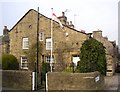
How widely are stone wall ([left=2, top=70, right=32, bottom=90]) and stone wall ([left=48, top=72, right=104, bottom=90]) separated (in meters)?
1.65

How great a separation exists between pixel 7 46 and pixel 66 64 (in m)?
11.7

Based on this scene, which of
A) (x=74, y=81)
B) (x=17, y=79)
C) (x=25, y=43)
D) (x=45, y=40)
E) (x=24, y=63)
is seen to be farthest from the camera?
(x=25, y=43)

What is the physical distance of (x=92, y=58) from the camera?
22391 mm

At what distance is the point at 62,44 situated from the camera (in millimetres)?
32188

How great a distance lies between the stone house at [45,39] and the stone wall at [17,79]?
1115cm

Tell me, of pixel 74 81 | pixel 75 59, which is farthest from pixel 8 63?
pixel 74 81

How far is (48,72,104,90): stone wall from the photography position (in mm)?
18891

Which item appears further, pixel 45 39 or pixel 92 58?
pixel 45 39

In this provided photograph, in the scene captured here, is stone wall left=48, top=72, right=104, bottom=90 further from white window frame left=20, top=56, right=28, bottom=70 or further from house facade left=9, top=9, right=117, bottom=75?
white window frame left=20, top=56, right=28, bottom=70

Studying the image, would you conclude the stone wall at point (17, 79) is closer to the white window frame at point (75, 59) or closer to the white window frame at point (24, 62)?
the white window frame at point (75, 59)

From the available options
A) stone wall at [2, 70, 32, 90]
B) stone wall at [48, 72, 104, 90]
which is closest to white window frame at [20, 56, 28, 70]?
stone wall at [2, 70, 32, 90]

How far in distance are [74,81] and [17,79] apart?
4.43 m

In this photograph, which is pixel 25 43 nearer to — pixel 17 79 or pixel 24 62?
pixel 24 62

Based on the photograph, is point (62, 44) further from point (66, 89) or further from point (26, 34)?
point (66, 89)
